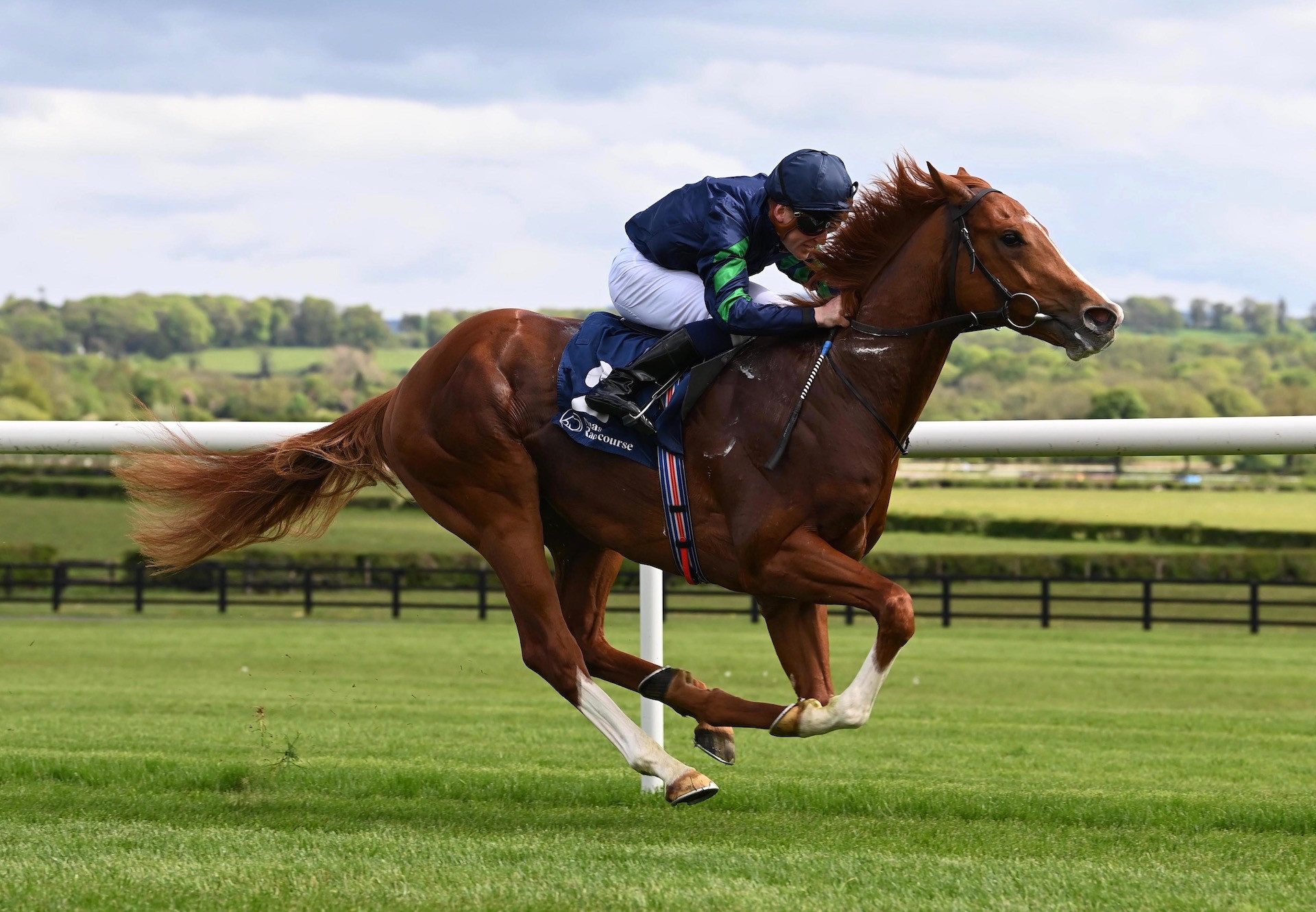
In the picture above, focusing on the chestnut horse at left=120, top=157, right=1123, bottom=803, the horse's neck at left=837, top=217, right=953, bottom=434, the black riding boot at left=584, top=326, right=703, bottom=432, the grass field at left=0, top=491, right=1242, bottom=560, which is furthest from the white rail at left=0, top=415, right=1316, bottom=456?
the grass field at left=0, top=491, right=1242, bottom=560

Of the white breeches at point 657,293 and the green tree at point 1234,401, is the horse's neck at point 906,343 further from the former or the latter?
the green tree at point 1234,401

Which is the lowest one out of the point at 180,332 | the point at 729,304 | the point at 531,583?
the point at 531,583

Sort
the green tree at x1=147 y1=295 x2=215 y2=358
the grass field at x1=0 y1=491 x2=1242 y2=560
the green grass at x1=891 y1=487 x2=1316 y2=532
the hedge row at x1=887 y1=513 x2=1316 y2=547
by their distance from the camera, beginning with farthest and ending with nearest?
the green tree at x1=147 y1=295 x2=215 y2=358, the green grass at x1=891 y1=487 x2=1316 y2=532, the hedge row at x1=887 y1=513 x2=1316 y2=547, the grass field at x1=0 y1=491 x2=1242 y2=560

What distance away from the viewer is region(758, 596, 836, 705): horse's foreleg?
4.50 m

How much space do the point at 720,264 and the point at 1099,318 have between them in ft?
3.65

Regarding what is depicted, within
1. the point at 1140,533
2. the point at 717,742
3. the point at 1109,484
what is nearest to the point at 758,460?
the point at 717,742

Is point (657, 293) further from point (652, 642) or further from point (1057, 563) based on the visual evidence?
point (1057, 563)

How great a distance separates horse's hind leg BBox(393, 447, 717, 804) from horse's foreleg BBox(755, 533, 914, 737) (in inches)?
17.2

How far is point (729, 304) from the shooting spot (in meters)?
4.39

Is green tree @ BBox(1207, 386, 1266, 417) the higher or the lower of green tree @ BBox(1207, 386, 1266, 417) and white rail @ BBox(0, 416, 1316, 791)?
the higher

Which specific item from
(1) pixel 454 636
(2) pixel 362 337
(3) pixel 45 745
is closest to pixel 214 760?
(3) pixel 45 745

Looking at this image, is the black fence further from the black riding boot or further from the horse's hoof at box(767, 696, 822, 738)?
the horse's hoof at box(767, 696, 822, 738)

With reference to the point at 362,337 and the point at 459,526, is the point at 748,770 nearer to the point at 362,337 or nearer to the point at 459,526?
the point at 459,526

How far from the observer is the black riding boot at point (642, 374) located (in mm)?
4484
